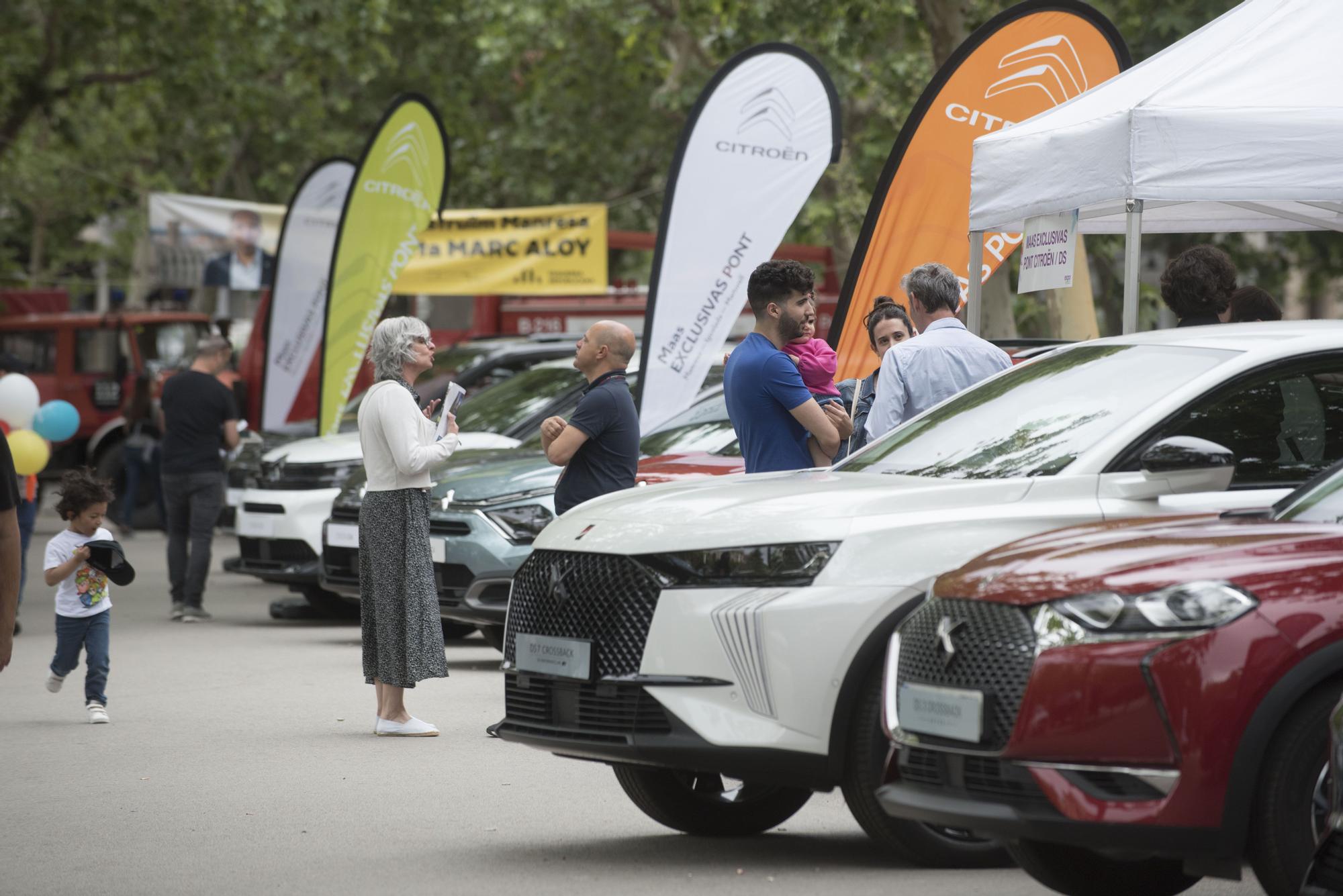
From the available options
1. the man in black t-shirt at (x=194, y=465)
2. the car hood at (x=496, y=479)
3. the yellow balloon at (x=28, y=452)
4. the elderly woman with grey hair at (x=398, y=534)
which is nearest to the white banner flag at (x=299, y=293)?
the man in black t-shirt at (x=194, y=465)

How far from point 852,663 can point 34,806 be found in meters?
3.51

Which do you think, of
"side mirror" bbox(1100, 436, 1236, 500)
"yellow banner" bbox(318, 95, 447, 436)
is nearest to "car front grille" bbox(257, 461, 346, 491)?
"yellow banner" bbox(318, 95, 447, 436)

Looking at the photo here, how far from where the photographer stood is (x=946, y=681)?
15.1ft

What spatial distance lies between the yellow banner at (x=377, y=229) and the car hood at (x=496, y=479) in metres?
4.76

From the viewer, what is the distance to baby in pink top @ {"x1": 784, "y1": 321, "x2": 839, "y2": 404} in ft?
26.3

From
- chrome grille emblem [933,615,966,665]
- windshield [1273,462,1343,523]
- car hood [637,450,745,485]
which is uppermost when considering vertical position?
windshield [1273,462,1343,523]

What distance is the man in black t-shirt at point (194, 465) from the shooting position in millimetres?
13844

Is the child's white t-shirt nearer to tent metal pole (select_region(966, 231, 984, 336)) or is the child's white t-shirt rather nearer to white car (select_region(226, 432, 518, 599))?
white car (select_region(226, 432, 518, 599))

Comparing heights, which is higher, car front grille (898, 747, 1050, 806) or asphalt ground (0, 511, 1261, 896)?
car front grille (898, 747, 1050, 806)

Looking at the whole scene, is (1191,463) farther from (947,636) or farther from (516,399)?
(516,399)

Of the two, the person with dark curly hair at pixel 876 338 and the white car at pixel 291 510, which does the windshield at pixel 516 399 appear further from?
the person with dark curly hair at pixel 876 338

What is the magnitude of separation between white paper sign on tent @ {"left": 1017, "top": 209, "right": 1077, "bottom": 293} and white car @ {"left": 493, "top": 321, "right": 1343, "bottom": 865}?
300 cm

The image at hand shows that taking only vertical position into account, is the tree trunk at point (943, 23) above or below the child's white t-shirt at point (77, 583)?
above

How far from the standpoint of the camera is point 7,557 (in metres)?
5.03
